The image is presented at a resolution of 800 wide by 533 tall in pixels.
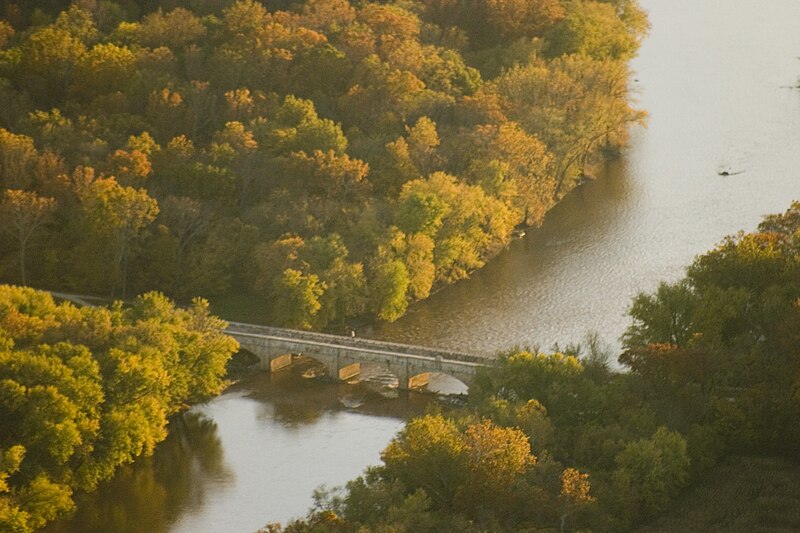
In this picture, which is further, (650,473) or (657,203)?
(657,203)

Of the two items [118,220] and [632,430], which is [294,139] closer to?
[118,220]

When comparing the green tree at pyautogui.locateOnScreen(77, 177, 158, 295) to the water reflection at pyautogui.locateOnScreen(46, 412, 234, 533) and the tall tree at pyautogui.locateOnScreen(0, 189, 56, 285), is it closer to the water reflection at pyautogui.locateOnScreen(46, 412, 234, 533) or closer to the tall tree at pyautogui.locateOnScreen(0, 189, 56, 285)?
the tall tree at pyautogui.locateOnScreen(0, 189, 56, 285)

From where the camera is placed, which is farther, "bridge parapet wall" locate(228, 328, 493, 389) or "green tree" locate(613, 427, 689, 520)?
"bridge parapet wall" locate(228, 328, 493, 389)

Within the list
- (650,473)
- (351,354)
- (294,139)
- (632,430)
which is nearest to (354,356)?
(351,354)

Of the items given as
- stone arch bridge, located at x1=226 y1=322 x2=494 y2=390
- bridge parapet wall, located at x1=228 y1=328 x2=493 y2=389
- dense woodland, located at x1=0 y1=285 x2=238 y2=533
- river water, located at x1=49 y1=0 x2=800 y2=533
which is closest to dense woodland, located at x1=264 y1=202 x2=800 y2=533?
river water, located at x1=49 y1=0 x2=800 y2=533

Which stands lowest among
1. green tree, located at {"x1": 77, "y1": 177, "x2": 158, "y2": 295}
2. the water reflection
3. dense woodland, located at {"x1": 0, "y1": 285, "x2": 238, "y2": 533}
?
the water reflection

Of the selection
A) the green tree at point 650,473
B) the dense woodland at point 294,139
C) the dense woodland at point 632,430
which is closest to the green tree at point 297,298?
the dense woodland at point 294,139
